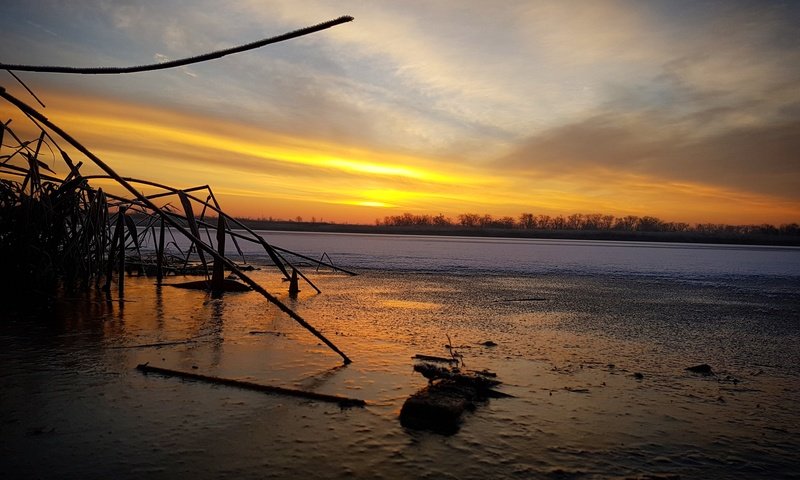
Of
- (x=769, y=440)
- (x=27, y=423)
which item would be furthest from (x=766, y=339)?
(x=27, y=423)

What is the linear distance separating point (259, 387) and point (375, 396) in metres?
0.97

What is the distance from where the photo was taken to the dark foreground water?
2.85 metres

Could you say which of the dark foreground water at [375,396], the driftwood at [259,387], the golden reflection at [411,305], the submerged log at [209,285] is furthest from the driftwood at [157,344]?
the submerged log at [209,285]

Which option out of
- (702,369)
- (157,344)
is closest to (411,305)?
(157,344)

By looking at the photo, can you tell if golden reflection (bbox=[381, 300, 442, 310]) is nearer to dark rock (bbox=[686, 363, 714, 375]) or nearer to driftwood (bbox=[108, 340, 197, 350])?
driftwood (bbox=[108, 340, 197, 350])

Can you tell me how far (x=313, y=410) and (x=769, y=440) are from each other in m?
3.42

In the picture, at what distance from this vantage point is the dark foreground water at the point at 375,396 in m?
2.85

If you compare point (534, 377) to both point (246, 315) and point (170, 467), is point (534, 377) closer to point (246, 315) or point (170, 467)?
point (170, 467)

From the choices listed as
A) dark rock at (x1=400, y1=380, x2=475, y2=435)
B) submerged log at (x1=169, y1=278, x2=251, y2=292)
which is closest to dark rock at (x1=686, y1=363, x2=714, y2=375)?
dark rock at (x1=400, y1=380, x2=475, y2=435)

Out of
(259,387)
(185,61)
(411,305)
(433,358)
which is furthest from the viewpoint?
(411,305)

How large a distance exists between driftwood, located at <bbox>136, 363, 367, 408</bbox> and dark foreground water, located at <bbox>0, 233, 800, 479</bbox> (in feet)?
0.34

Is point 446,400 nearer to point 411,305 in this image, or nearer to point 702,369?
point 702,369

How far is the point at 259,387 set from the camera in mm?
3945

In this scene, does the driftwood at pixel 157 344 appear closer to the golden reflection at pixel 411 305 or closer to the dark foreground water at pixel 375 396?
the dark foreground water at pixel 375 396
